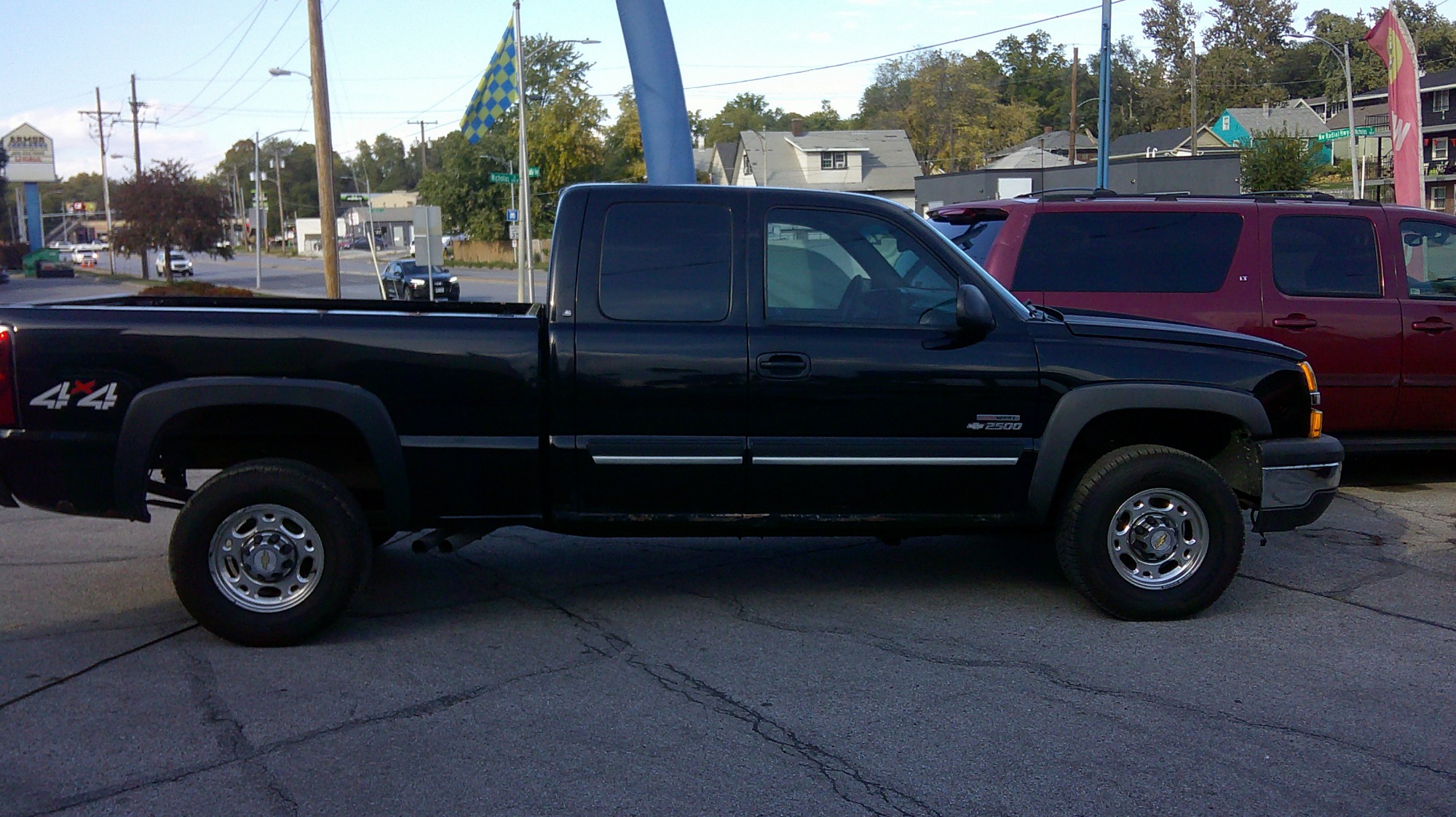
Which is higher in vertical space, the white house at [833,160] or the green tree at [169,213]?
the white house at [833,160]

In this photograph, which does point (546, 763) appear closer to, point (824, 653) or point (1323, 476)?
point (824, 653)

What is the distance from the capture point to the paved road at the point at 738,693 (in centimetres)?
383

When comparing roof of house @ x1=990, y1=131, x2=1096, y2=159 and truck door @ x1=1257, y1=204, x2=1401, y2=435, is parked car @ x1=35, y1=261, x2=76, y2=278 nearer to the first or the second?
roof of house @ x1=990, y1=131, x2=1096, y2=159

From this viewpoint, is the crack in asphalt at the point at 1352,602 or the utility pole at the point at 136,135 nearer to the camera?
the crack in asphalt at the point at 1352,602

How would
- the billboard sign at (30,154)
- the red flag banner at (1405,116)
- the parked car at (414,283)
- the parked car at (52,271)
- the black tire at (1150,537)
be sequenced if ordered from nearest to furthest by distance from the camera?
the black tire at (1150,537) → the red flag banner at (1405,116) → the parked car at (414,283) → the parked car at (52,271) → the billboard sign at (30,154)

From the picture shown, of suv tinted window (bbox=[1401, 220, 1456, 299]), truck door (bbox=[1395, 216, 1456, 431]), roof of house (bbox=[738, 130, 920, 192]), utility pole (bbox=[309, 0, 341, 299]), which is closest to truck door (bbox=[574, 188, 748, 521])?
truck door (bbox=[1395, 216, 1456, 431])

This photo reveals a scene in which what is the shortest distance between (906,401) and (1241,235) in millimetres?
3927

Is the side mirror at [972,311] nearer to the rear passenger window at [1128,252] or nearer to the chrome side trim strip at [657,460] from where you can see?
the chrome side trim strip at [657,460]

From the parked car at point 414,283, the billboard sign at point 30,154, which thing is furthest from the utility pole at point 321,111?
the billboard sign at point 30,154

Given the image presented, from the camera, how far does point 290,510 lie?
512cm

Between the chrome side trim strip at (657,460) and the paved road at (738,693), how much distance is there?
0.78 metres

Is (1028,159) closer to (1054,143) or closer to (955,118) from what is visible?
(955,118)

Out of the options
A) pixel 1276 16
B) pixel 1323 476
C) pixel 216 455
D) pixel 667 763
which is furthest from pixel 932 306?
pixel 1276 16

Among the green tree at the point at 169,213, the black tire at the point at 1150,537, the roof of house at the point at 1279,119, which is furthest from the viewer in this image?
the roof of house at the point at 1279,119
